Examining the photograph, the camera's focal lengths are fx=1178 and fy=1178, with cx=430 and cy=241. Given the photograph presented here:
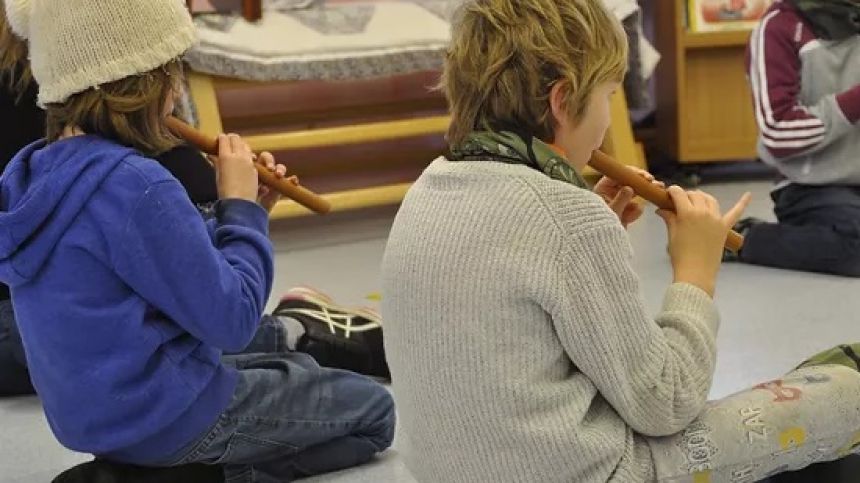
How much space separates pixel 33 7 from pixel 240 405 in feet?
1.36

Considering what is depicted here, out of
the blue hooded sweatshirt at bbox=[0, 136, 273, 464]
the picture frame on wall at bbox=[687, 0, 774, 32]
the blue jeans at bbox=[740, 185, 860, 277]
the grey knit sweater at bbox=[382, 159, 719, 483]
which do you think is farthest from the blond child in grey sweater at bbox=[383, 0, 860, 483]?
the picture frame on wall at bbox=[687, 0, 774, 32]

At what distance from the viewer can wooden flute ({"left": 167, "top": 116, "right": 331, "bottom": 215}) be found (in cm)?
117

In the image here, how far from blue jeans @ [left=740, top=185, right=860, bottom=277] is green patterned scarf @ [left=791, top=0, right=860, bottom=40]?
10.2 inches

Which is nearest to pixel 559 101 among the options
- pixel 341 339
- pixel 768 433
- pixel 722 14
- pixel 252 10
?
pixel 768 433

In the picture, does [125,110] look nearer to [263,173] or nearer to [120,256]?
[120,256]

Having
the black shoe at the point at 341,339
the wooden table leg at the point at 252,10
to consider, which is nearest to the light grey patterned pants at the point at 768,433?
the black shoe at the point at 341,339

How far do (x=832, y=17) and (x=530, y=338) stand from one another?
1.35 meters

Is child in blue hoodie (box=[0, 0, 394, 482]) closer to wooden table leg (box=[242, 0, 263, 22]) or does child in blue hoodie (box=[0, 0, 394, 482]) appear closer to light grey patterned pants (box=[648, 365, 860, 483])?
light grey patterned pants (box=[648, 365, 860, 483])

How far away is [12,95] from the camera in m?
1.52

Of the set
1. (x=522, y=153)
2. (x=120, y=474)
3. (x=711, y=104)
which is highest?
(x=522, y=153)

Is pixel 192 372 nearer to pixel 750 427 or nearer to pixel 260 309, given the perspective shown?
pixel 260 309

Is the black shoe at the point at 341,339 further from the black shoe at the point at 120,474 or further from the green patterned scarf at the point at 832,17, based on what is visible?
the green patterned scarf at the point at 832,17

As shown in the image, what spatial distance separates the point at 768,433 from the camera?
3.15 ft

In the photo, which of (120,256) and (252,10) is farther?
(252,10)
